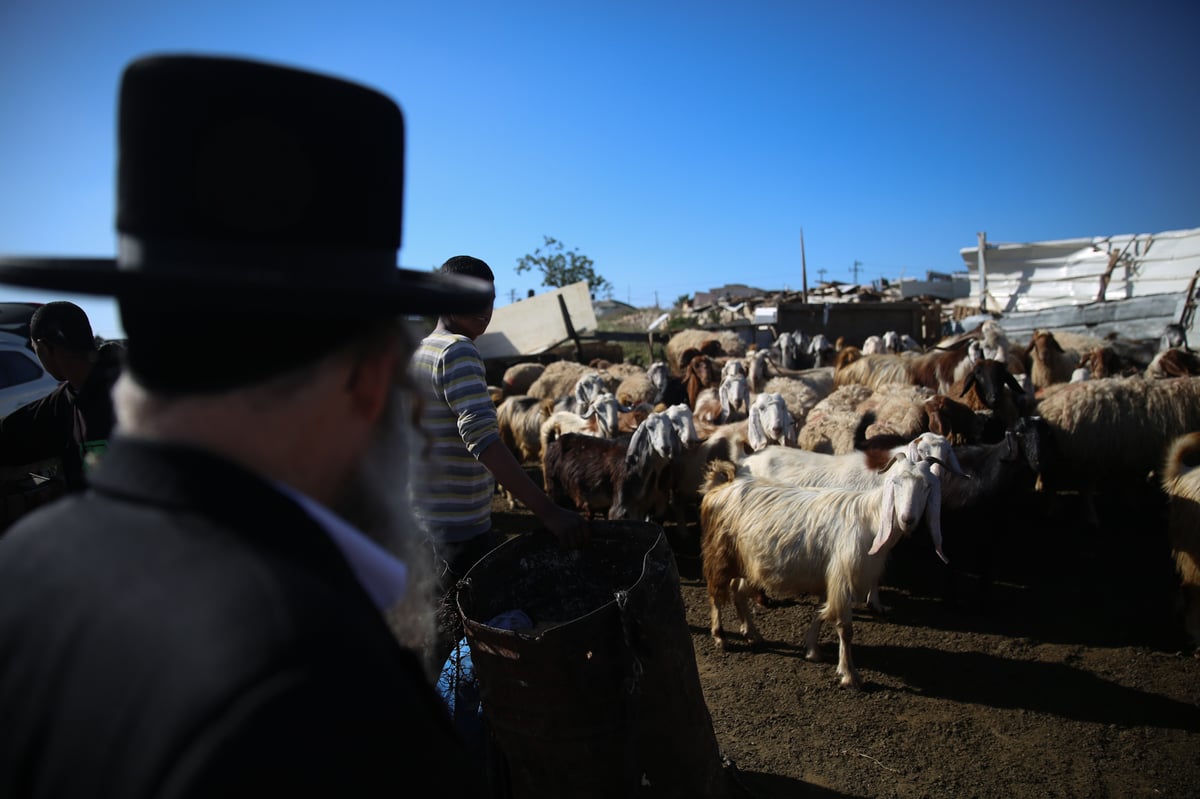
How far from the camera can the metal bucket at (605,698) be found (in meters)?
2.42

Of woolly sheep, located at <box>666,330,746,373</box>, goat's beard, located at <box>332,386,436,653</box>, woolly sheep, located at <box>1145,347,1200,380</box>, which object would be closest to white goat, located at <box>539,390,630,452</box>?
woolly sheep, located at <box>666,330,746,373</box>

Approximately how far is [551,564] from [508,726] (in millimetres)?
862

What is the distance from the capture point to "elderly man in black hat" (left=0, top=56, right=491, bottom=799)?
26.3 inches

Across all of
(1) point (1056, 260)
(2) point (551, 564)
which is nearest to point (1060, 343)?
(1) point (1056, 260)

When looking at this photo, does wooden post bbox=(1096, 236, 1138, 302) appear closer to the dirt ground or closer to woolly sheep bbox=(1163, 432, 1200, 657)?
the dirt ground

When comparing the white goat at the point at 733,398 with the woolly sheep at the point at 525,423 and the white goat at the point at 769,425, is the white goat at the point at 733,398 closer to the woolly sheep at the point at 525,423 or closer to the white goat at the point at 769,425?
the white goat at the point at 769,425

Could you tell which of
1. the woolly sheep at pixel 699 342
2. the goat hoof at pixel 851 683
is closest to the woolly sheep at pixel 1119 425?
the goat hoof at pixel 851 683

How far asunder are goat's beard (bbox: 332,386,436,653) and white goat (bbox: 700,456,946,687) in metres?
4.14

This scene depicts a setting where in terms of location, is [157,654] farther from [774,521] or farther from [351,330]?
[774,521]

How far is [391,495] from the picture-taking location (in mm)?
1219

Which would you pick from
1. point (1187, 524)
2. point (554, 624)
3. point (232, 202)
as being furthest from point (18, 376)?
point (1187, 524)

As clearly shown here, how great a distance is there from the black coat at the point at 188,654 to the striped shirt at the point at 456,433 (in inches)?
80.4

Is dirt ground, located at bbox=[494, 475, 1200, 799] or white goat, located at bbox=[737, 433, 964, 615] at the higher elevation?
white goat, located at bbox=[737, 433, 964, 615]

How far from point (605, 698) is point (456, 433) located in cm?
135
